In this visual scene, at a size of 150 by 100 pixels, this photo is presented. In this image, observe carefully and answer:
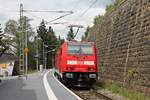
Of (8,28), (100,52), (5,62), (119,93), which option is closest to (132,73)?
(119,93)

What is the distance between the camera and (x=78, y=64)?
2825cm

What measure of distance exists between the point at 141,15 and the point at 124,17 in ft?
15.1

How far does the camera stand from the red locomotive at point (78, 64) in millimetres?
28078

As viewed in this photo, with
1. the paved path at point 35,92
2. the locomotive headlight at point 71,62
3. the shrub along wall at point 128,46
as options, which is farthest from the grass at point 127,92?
the paved path at point 35,92

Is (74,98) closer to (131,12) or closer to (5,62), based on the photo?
(131,12)

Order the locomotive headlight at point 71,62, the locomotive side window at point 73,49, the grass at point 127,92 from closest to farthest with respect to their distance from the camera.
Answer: the grass at point 127,92, the locomotive headlight at point 71,62, the locomotive side window at point 73,49

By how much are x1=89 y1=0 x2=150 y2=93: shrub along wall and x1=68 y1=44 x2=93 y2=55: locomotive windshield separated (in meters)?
1.60

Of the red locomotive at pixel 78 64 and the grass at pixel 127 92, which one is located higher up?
the red locomotive at pixel 78 64

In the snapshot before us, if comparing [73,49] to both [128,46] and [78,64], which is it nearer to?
[78,64]

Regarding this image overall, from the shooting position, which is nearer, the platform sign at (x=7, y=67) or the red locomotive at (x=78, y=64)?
the red locomotive at (x=78, y=64)

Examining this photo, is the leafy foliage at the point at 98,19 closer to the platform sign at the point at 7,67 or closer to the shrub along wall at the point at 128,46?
the shrub along wall at the point at 128,46

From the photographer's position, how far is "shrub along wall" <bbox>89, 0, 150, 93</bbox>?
68.1 ft

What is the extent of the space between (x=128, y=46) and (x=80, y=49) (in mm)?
5147

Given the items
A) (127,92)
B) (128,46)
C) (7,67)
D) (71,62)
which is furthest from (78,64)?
(7,67)
